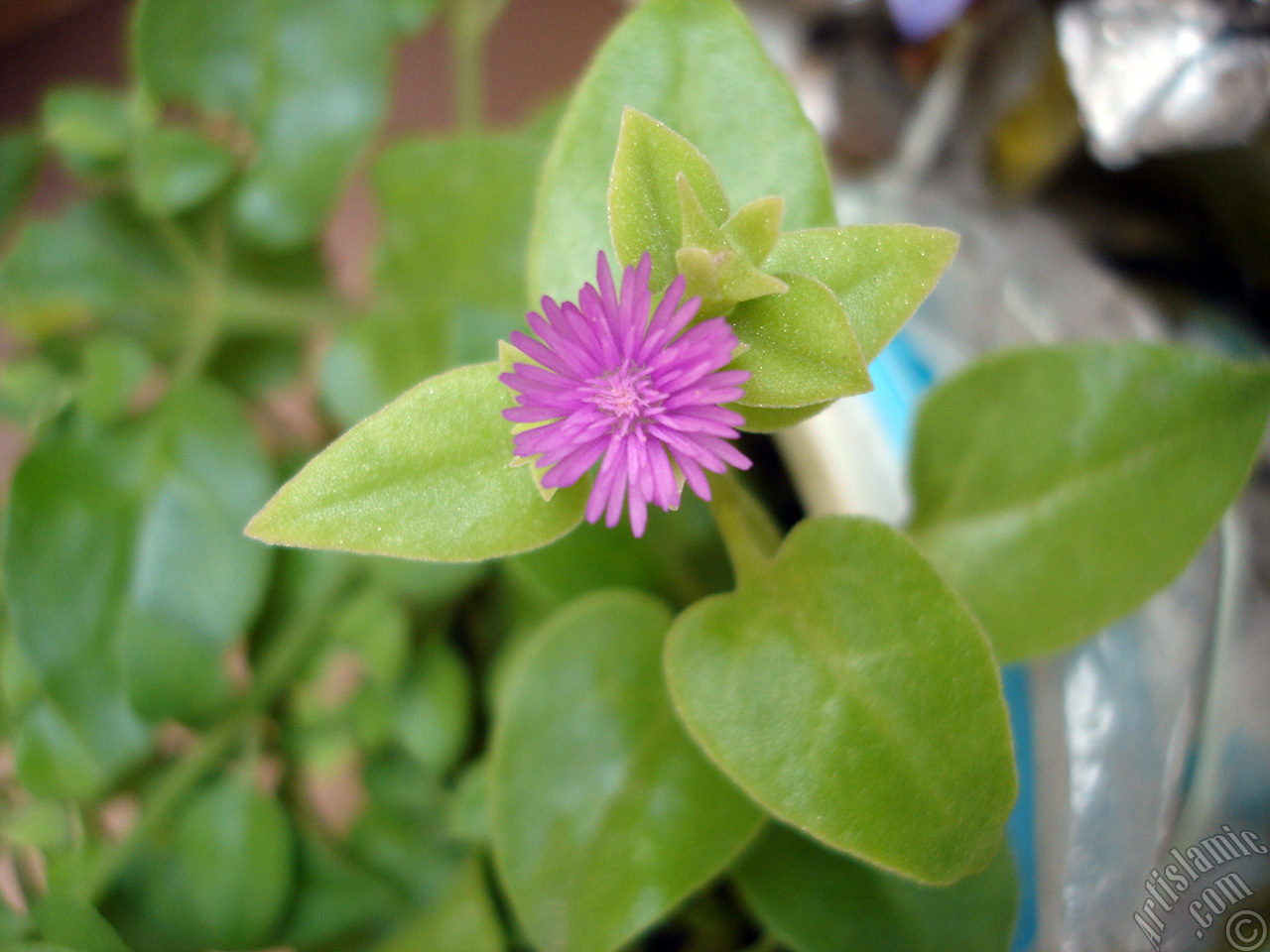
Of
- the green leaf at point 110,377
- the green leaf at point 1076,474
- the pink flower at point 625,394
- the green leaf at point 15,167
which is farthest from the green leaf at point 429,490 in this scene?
the green leaf at point 15,167

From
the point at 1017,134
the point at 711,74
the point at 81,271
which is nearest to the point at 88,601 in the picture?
the point at 81,271

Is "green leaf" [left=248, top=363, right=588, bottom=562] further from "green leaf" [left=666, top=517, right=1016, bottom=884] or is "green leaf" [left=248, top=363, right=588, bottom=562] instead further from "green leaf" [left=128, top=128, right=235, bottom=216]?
"green leaf" [left=128, top=128, right=235, bottom=216]

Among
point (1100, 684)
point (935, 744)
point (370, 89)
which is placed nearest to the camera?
point (935, 744)

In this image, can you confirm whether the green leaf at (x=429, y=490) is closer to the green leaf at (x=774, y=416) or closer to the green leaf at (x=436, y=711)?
the green leaf at (x=774, y=416)

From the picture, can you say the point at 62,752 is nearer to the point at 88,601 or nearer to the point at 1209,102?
the point at 88,601

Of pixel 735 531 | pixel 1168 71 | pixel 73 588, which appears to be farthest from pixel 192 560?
pixel 1168 71

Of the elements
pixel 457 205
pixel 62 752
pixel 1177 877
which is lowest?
pixel 1177 877
